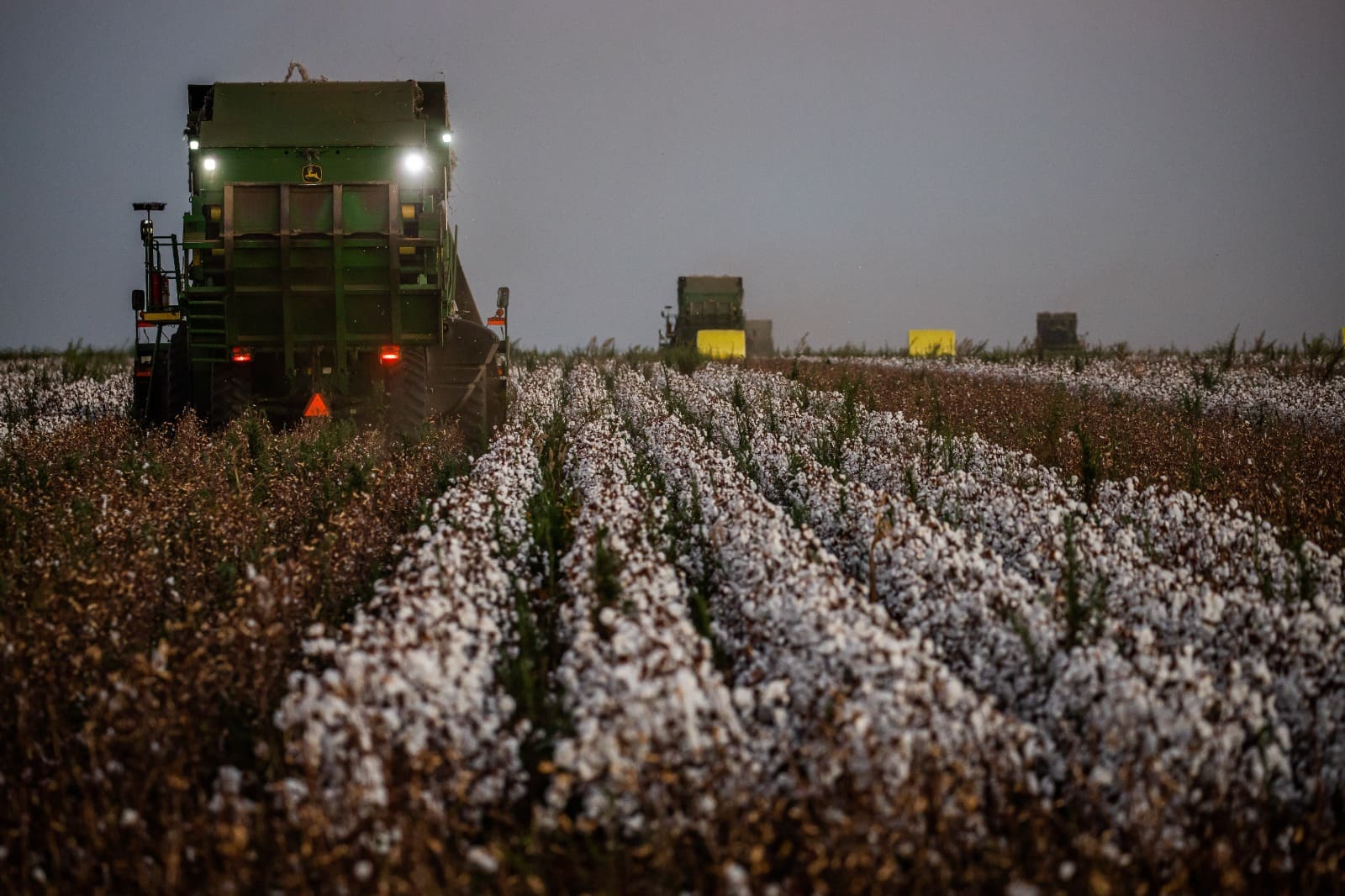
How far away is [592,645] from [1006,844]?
1.63 meters

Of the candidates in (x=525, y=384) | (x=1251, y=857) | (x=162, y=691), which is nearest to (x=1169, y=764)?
(x=1251, y=857)

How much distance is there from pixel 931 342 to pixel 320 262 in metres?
30.1

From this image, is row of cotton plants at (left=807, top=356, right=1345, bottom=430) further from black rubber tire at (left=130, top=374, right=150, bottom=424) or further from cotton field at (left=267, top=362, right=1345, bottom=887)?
black rubber tire at (left=130, top=374, right=150, bottom=424)

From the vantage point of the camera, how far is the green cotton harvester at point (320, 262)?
40.4 ft

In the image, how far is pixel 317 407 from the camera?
13164 millimetres

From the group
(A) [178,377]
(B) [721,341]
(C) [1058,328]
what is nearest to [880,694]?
(A) [178,377]

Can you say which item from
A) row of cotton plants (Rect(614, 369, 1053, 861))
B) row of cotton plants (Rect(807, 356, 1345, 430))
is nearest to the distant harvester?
row of cotton plants (Rect(807, 356, 1345, 430))

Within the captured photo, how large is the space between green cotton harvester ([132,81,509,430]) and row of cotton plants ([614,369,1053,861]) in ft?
26.1

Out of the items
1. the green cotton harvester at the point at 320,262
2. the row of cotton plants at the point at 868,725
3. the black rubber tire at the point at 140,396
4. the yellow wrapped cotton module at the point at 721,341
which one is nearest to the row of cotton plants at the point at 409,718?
the row of cotton plants at the point at 868,725

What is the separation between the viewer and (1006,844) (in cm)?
388

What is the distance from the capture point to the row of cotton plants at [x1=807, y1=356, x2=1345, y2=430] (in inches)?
620

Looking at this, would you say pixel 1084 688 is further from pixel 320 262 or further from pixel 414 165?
pixel 414 165

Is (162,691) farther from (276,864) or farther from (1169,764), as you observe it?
(1169,764)

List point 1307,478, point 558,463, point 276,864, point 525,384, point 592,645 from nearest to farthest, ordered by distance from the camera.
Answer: point 276,864 < point 592,645 < point 1307,478 < point 558,463 < point 525,384
